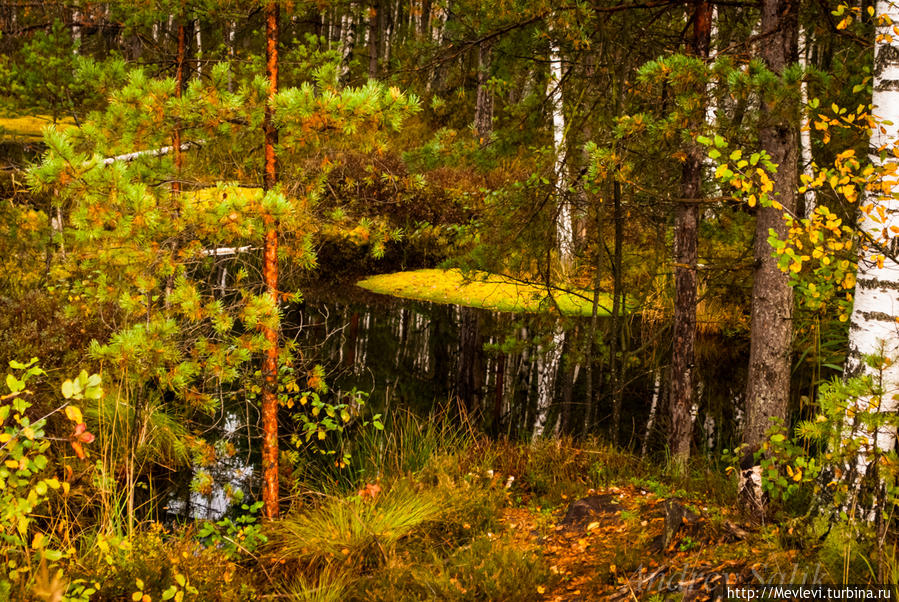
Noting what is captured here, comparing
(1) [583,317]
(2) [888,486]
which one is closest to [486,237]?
(2) [888,486]

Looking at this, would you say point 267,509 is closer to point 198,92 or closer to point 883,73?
point 198,92

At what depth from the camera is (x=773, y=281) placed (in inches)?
181

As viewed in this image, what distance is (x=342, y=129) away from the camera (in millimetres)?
4141

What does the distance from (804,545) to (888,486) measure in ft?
2.12

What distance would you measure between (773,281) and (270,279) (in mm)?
3185

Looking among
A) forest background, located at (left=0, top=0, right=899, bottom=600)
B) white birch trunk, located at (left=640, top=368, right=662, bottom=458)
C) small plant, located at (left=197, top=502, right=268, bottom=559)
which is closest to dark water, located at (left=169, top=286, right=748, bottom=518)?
white birch trunk, located at (left=640, top=368, right=662, bottom=458)

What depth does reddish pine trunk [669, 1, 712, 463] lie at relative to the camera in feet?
18.1

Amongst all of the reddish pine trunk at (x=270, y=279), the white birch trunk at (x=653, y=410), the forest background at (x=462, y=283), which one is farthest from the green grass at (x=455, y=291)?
the reddish pine trunk at (x=270, y=279)

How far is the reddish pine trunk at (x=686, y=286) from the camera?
5527 mm

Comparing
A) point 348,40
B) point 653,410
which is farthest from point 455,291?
point 348,40

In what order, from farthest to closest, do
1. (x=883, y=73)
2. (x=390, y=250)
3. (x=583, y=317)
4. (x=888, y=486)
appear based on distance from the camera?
(x=390, y=250), (x=583, y=317), (x=883, y=73), (x=888, y=486)

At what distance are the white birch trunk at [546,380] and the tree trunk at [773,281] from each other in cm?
298

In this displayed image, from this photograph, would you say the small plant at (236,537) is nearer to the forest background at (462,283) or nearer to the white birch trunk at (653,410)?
the forest background at (462,283)

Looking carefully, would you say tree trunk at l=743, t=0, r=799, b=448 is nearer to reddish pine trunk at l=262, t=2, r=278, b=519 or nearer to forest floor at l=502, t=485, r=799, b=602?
forest floor at l=502, t=485, r=799, b=602
